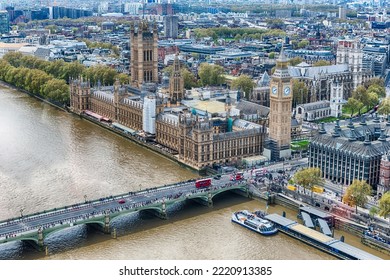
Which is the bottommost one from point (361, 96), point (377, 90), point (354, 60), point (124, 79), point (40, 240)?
point (40, 240)

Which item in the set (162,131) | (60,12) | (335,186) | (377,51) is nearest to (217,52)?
(377,51)

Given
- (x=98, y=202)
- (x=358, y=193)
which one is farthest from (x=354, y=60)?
(x=98, y=202)

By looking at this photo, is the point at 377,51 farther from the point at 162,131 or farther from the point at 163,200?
the point at 163,200

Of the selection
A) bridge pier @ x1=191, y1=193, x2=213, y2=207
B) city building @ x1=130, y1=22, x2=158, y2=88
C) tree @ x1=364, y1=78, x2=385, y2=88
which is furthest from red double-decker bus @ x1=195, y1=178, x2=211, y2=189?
tree @ x1=364, y1=78, x2=385, y2=88

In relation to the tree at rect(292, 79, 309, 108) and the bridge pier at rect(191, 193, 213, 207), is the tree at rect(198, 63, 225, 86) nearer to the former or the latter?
the tree at rect(292, 79, 309, 108)

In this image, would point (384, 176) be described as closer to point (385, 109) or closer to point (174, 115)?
point (174, 115)

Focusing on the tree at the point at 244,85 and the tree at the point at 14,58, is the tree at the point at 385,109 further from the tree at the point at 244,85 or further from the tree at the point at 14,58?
the tree at the point at 14,58
